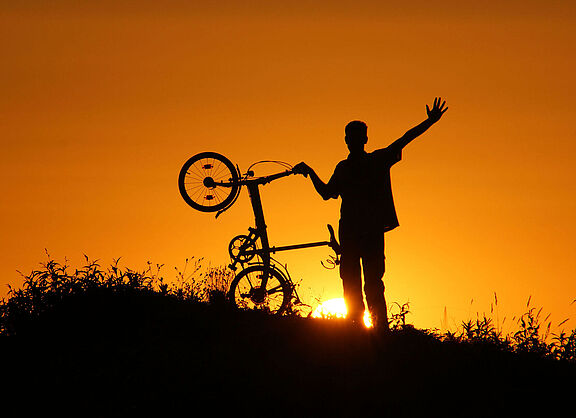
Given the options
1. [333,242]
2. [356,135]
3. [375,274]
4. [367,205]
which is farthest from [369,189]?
[333,242]

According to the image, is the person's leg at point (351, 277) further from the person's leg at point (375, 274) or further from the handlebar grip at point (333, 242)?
the handlebar grip at point (333, 242)

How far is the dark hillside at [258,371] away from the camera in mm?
9305

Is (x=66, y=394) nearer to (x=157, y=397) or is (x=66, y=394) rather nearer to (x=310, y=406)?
(x=157, y=397)

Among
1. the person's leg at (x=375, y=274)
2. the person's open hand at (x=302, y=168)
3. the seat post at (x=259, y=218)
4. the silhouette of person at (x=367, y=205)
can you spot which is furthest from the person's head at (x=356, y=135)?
the seat post at (x=259, y=218)

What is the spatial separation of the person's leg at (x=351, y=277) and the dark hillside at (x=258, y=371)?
30 cm

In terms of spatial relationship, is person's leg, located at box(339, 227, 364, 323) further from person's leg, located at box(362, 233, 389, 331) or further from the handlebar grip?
the handlebar grip

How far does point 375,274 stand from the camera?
1115 cm

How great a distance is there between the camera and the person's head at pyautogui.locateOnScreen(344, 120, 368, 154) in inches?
435

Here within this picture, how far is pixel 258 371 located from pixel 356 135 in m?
3.40

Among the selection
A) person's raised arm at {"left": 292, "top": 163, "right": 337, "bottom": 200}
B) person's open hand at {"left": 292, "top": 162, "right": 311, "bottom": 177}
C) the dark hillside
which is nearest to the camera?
the dark hillside

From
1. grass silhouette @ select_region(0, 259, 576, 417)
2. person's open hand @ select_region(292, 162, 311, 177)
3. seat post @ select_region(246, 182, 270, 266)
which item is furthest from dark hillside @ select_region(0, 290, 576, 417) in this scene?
person's open hand @ select_region(292, 162, 311, 177)

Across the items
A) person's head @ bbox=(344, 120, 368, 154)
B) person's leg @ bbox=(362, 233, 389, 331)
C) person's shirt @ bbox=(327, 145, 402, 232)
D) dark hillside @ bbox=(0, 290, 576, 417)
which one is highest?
person's head @ bbox=(344, 120, 368, 154)

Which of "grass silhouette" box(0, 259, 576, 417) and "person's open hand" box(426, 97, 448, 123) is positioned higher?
"person's open hand" box(426, 97, 448, 123)

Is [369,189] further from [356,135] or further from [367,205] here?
[356,135]
